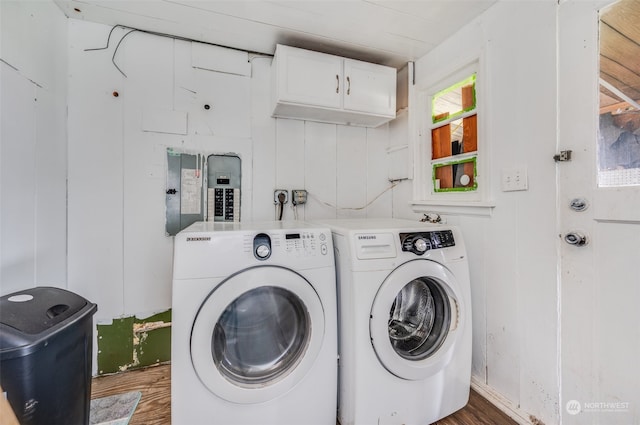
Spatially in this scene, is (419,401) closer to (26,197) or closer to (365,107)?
(365,107)

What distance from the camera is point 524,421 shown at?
1334mm

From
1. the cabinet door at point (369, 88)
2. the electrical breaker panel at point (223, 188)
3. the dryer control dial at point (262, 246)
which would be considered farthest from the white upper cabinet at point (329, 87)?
the dryer control dial at point (262, 246)

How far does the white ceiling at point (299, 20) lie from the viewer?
153 centimetres

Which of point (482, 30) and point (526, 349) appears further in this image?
point (482, 30)

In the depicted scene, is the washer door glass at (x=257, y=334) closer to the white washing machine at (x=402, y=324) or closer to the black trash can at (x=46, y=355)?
the white washing machine at (x=402, y=324)

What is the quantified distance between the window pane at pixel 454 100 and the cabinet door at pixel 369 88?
0.33m

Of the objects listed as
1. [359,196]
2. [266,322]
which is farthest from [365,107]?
[266,322]

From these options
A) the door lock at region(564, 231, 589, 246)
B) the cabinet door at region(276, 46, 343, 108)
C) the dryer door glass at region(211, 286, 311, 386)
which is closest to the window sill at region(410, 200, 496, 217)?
the door lock at region(564, 231, 589, 246)

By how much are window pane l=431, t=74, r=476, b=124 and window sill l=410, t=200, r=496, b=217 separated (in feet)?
1.95

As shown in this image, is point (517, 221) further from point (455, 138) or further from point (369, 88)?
point (369, 88)

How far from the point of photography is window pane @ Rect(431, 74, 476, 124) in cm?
174

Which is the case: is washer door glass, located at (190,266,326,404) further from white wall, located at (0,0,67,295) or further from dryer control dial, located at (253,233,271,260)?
white wall, located at (0,0,67,295)

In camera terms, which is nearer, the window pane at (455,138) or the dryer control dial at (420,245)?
the dryer control dial at (420,245)

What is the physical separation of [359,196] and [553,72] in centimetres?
141
